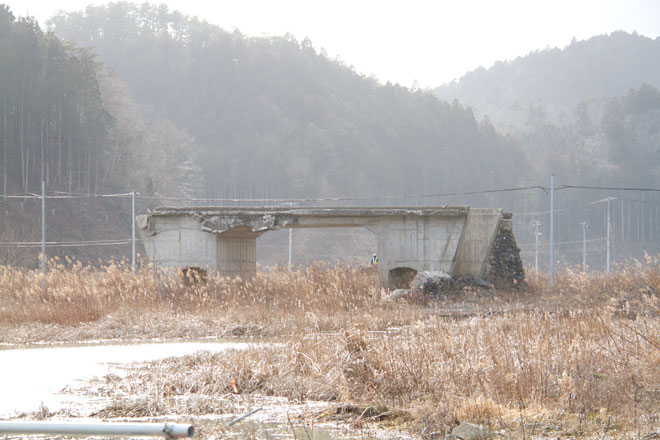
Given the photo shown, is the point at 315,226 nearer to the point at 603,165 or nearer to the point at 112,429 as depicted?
the point at 112,429

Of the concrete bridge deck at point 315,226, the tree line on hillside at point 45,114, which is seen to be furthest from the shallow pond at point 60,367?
the tree line on hillside at point 45,114

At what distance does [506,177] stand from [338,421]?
111069 mm

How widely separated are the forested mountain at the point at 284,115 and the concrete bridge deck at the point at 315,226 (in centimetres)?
6539

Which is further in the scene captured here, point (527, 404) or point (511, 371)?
point (511, 371)

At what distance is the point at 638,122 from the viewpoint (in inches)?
4835

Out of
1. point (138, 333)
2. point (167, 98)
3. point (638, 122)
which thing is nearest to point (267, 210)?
point (138, 333)

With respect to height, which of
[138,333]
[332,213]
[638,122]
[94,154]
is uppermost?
[638,122]

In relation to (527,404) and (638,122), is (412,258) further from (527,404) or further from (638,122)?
(638,122)

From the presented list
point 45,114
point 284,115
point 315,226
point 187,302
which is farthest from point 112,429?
point 284,115

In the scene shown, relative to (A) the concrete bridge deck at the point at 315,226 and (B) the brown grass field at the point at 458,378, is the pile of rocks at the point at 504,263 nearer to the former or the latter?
(A) the concrete bridge deck at the point at 315,226

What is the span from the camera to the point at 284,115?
108438mm

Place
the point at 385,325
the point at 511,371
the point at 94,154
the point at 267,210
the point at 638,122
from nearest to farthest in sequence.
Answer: the point at 511,371, the point at 385,325, the point at 267,210, the point at 94,154, the point at 638,122

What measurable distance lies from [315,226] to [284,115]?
84.9 metres

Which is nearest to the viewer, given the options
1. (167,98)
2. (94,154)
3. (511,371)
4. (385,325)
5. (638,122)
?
(511,371)
